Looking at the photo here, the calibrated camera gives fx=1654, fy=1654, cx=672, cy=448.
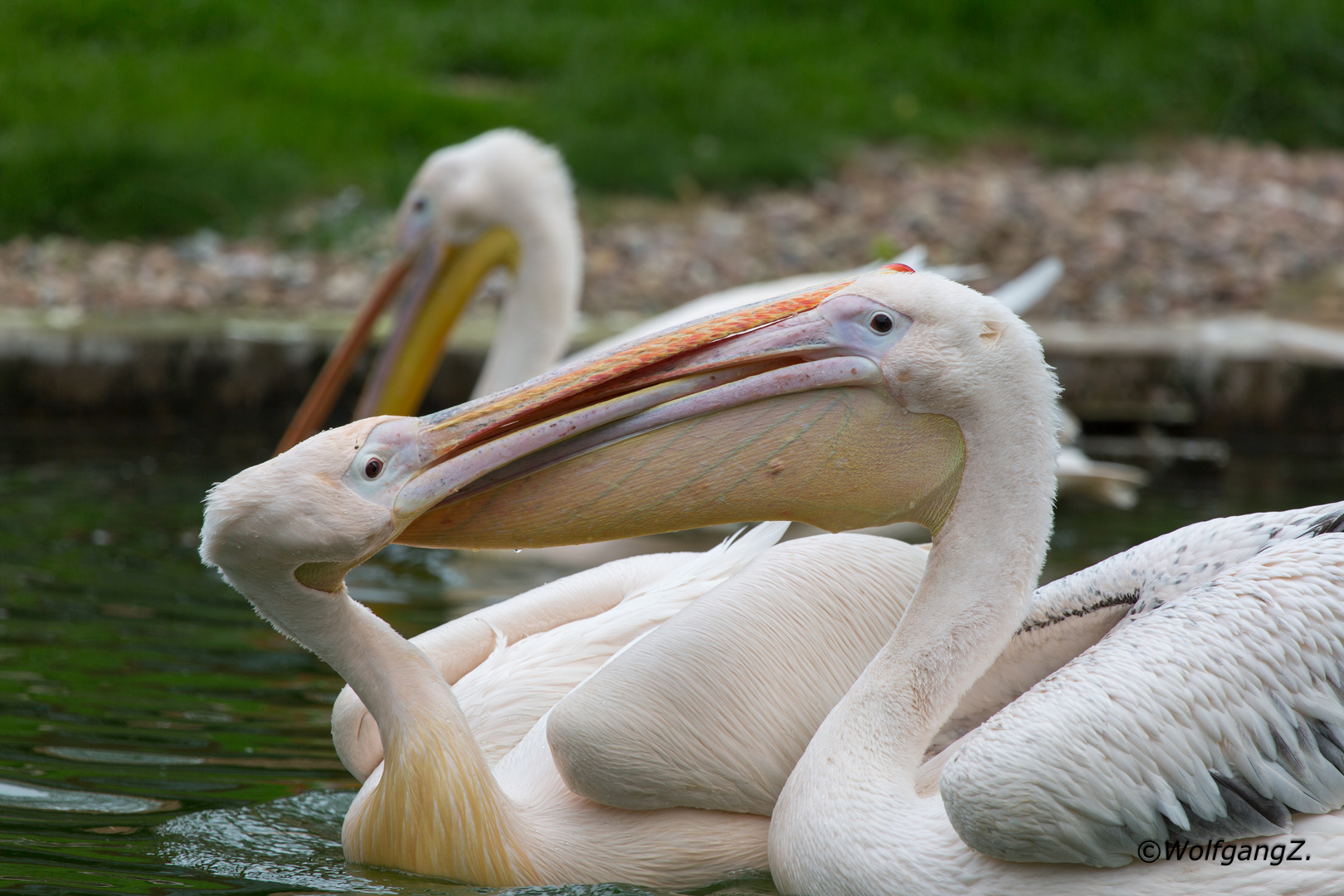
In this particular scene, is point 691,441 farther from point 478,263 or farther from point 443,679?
point 478,263

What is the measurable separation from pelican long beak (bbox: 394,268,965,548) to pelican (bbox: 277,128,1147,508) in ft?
11.2

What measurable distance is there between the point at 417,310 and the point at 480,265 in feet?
0.97

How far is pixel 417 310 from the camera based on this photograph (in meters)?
6.25

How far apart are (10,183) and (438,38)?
339 centimetres

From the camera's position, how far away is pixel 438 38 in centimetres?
1102

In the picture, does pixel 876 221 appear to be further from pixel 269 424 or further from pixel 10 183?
pixel 10 183

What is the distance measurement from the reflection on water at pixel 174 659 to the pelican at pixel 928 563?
375 mm

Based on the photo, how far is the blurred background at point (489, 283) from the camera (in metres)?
3.63

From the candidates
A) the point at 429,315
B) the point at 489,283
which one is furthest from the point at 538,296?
the point at 489,283

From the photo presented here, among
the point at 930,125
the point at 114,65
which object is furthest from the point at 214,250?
the point at 930,125

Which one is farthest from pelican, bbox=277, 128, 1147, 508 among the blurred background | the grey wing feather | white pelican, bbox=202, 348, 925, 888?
Answer: the grey wing feather

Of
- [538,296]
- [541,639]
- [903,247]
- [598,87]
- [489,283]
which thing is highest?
[541,639]

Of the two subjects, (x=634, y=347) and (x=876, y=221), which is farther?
(x=876, y=221)

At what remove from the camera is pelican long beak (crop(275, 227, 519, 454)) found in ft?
19.9
